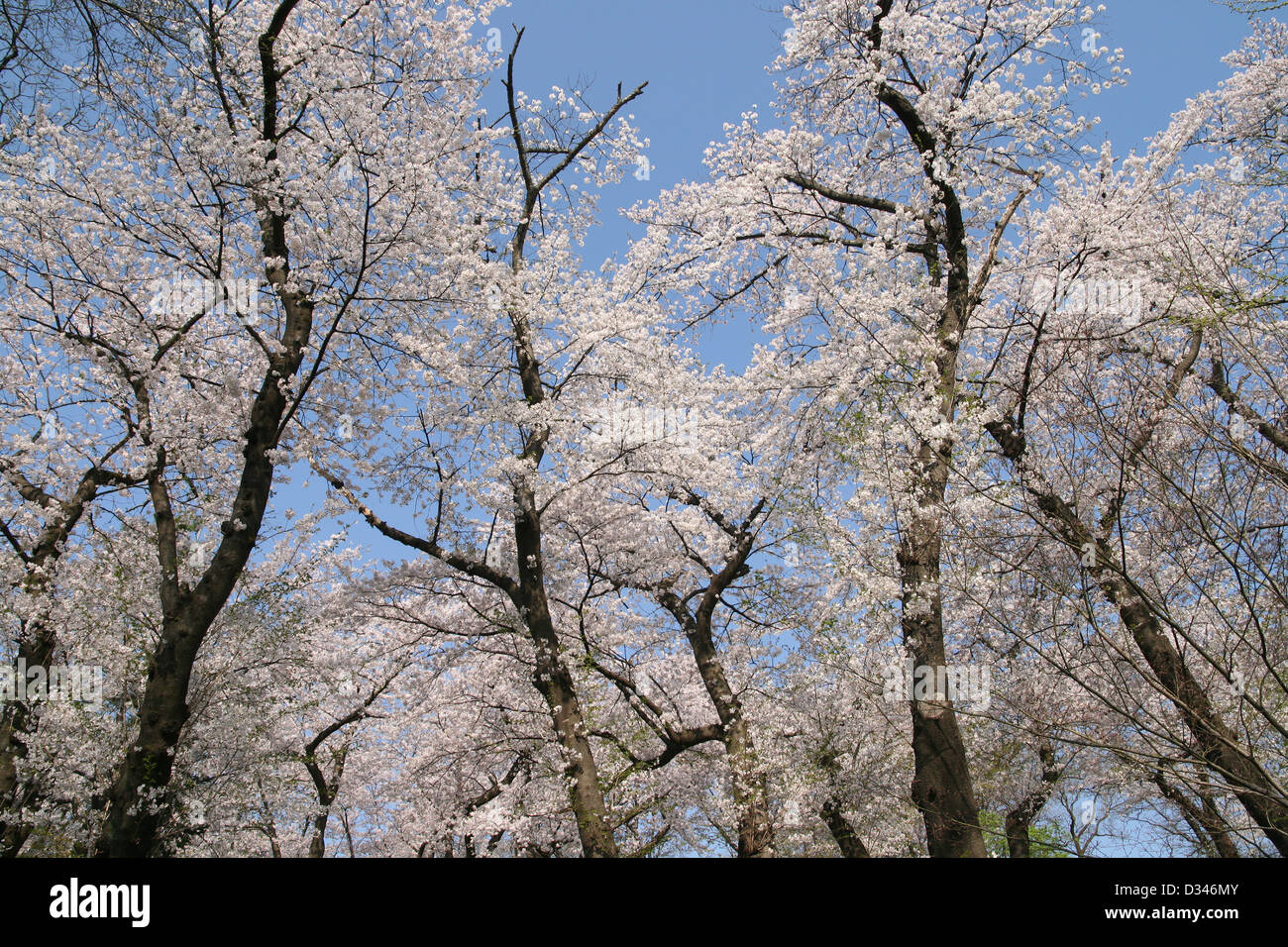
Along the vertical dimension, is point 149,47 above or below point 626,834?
above

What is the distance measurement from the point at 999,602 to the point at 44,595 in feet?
38.3

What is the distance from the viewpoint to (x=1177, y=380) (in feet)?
24.6

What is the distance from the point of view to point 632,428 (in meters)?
10.8

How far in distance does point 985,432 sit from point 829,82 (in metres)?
4.60

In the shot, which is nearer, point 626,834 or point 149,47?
point 149,47

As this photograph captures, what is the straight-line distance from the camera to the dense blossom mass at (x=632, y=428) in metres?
7.40

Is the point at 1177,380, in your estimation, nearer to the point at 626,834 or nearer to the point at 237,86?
the point at 237,86

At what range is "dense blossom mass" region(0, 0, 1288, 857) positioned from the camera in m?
7.40

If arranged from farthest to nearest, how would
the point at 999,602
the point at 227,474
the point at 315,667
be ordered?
the point at 315,667
the point at 227,474
the point at 999,602

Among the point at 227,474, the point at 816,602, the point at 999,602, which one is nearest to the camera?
the point at 999,602

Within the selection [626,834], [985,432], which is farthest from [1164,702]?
[626,834]

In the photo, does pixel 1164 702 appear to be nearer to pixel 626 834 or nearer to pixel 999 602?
pixel 999 602
